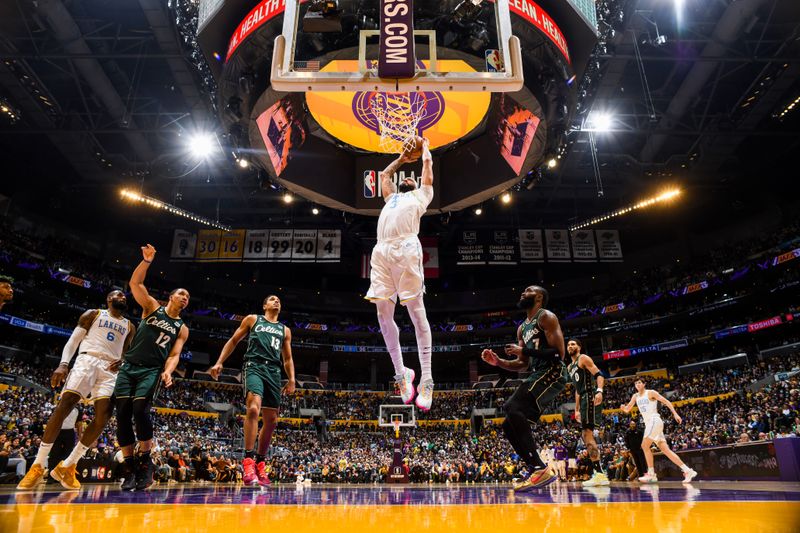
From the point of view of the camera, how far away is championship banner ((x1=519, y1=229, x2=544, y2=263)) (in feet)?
86.9

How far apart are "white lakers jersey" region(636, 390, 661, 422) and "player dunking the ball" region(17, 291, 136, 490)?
344 inches

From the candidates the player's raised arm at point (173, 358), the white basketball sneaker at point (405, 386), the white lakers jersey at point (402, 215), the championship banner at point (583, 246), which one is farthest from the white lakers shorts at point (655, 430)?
the championship banner at point (583, 246)

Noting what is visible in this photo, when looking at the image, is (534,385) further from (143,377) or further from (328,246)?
(328,246)

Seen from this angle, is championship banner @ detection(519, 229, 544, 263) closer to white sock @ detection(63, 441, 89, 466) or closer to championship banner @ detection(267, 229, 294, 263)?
championship banner @ detection(267, 229, 294, 263)

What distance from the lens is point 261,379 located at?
5082 mm

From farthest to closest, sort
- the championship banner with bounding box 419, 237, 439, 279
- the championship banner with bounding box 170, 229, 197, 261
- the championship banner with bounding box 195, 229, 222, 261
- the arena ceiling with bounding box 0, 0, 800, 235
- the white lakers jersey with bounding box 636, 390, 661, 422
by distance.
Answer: the championship banner with bounding box 170, 229, 197, 261 → the championship banner with bounding box 195, 229, 222, 261 → the championship banner with bounding box 419, 237, 439, 279 → the arena ceiling with bounding box 0, 0, 800, 235 → the white lakers jersey with bounding box 636, 390, 661, 422

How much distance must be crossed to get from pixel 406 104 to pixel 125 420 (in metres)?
7.97

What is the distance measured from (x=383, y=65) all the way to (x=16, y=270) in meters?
29.8

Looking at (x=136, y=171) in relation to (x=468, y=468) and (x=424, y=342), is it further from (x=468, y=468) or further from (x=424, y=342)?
(x=424, y=342)

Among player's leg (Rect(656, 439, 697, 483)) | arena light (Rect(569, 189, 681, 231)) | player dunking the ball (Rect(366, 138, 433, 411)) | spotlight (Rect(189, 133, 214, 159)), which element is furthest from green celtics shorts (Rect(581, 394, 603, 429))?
spotlight (Rect(189, 133, 214, 159))

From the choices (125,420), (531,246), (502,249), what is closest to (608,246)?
(531,246)

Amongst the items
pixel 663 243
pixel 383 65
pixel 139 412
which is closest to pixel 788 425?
pixel 383 65

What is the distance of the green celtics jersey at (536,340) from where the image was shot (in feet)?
15.7

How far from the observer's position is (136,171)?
73.0ft
